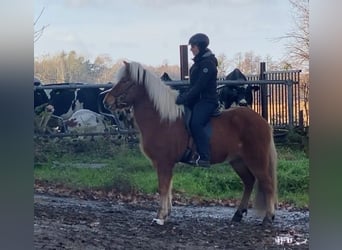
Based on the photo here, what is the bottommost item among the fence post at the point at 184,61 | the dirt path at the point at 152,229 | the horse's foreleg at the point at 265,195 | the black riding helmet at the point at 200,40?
the dirt path at the point at 152,229

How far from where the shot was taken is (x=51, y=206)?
5.37m

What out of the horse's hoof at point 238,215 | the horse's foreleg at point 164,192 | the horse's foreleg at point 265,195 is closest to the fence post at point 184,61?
the horse's foreleg at point 164,192

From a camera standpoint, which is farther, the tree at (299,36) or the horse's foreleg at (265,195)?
the horse's foreleg at (265,195)

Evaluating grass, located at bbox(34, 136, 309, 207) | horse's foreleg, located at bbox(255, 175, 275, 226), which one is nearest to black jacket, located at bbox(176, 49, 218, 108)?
grass, located at bbox(34, 136, 309, 207)

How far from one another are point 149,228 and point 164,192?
0.26 m

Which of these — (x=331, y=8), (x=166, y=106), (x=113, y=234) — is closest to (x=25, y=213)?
(x=113, y=234)

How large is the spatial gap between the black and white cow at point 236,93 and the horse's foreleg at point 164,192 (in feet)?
1.92

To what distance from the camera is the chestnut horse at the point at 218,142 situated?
5305 millimetres

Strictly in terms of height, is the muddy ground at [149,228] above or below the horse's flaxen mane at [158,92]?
below

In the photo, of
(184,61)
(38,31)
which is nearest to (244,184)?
(184,61)

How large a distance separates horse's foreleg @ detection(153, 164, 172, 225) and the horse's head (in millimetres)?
490

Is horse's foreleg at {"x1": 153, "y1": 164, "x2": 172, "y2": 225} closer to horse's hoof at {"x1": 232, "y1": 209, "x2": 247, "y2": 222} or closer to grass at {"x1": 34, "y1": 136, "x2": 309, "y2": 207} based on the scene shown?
grass at {"x1": 34, "y1": 136, "x2": 309, "y2": 207}

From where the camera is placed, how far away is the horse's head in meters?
5.31

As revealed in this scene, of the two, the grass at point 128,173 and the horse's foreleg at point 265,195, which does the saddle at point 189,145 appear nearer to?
the grass at point 128,173
